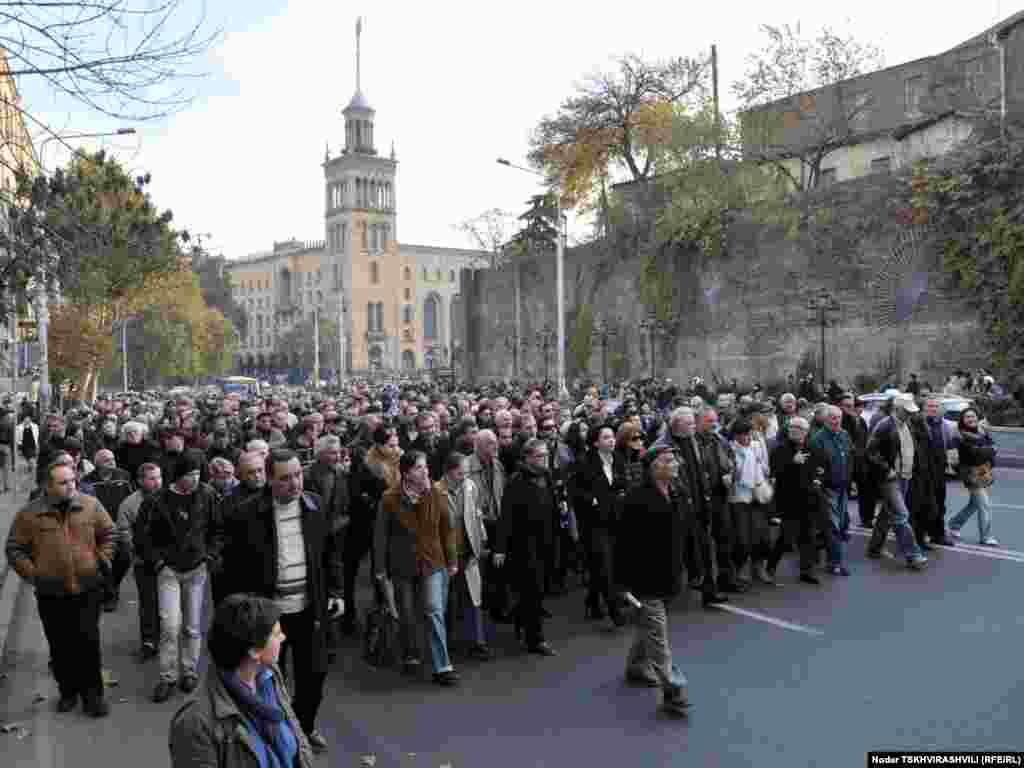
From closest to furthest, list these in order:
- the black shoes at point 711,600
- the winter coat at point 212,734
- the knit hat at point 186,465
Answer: the winter coat at point 212,734 → the knit hat at point 186,465 → the black shoes at point 711,600

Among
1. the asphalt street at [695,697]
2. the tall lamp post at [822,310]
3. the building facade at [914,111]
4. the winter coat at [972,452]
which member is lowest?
the asphalt street at [695,697]

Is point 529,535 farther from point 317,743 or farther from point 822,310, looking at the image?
point 822,310

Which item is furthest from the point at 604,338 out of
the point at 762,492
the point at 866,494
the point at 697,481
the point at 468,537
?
the point at 468,537

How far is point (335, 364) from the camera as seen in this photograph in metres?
111

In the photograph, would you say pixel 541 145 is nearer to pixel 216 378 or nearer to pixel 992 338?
pixel 992 338

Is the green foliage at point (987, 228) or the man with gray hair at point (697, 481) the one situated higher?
the green foliage at point (987, 228)

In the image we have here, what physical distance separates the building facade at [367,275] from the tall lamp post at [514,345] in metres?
61.4

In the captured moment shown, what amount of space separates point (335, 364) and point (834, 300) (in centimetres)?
8678

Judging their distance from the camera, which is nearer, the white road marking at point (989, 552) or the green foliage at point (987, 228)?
the white road marking at point (989, 552)

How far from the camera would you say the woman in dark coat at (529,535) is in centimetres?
759

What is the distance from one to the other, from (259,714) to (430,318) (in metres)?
134

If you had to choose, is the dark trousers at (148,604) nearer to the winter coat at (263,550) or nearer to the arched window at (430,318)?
the winter coat at (263,550)

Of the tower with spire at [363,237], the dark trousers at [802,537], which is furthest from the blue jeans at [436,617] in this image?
the tower with spire at [363,237]

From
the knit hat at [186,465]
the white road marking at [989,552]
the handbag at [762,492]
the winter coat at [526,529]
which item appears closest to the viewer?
the knit hat at [186,465]
